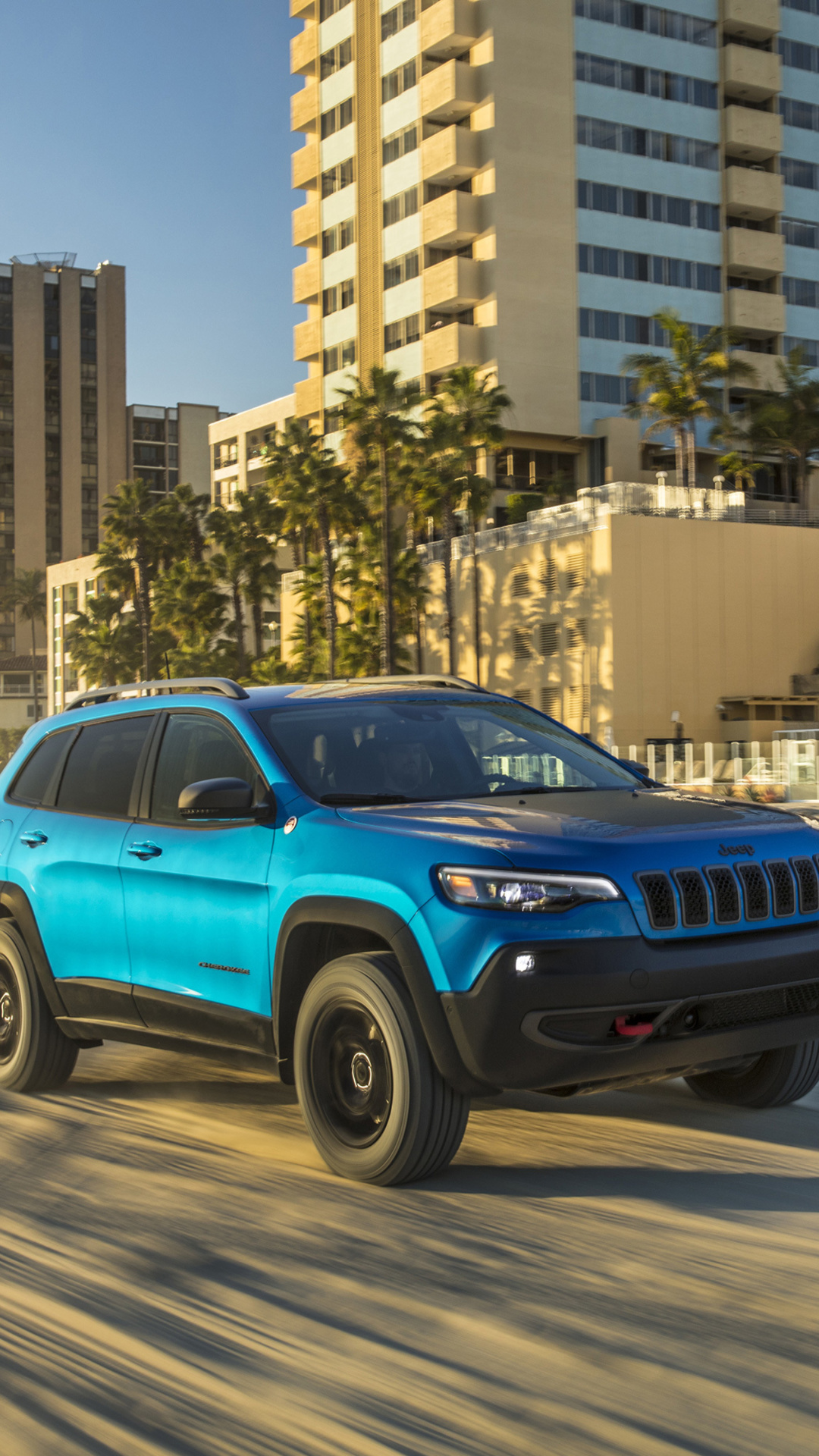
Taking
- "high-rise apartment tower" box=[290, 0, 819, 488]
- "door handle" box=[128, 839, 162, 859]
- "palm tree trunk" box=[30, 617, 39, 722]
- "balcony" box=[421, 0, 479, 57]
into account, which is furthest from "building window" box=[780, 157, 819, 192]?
"palm tree trunk" box=[30, 617, 39, 722]

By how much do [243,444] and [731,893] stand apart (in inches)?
4159

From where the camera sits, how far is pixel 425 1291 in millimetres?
4004

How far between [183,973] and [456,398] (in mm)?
54332

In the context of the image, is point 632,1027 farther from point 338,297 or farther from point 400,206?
point 338,297

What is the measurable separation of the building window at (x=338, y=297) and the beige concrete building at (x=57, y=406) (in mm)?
84104

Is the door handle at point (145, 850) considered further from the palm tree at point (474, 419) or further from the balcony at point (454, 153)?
the balcony at point (454, 153)

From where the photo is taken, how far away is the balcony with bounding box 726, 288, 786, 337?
74.6 m

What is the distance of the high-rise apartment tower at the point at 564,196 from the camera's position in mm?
69250

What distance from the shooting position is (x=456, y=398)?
5838 centimetres

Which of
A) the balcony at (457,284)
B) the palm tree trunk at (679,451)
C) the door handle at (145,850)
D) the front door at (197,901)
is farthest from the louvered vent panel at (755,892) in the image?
the balcony at (457,284)

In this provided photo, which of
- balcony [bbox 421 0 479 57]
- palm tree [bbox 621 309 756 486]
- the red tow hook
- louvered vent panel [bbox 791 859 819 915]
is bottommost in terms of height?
the red tow hook

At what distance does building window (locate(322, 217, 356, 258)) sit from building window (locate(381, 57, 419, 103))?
6.21 metres

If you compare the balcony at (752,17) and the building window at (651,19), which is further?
the balcony at (752,17)

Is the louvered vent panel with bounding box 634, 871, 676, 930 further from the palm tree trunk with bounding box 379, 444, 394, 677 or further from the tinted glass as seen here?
the palm tree trunk with bounding box 379, 444, 394, 677
